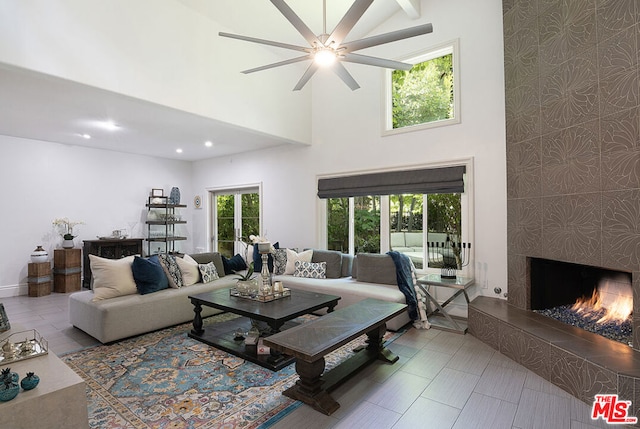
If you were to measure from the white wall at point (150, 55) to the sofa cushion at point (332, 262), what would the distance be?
2.03m

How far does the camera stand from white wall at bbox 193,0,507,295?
3.88 metres

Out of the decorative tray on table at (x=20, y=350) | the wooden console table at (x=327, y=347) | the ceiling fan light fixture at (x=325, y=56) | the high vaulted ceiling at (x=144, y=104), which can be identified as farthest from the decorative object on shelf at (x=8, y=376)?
the ceiling fan light fixture at (x=325, y=56)

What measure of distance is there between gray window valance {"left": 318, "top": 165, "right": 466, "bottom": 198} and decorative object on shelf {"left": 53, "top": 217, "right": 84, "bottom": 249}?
4.61 metres

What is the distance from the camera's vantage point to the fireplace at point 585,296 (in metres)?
2.75

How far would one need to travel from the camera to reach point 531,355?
9.13ft

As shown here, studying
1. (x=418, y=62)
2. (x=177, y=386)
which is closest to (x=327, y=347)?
(x=177, y=386)

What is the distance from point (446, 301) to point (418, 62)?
329cm

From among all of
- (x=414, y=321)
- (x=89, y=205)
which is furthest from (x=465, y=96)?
(x=89, y=205)

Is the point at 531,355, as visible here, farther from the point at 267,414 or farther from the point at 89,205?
the point at 89,205

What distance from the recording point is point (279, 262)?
5.21m

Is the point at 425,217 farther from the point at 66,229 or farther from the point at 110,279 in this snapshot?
the point at 66,229

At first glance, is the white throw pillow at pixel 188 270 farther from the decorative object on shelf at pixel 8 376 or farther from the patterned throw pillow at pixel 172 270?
the decorative object on shelf at pixel 8 376

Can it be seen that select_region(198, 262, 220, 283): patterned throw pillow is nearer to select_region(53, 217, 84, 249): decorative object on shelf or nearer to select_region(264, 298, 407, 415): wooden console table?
select_region(264, 298, 407, 415): wooden console table

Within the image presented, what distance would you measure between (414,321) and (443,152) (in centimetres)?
220
